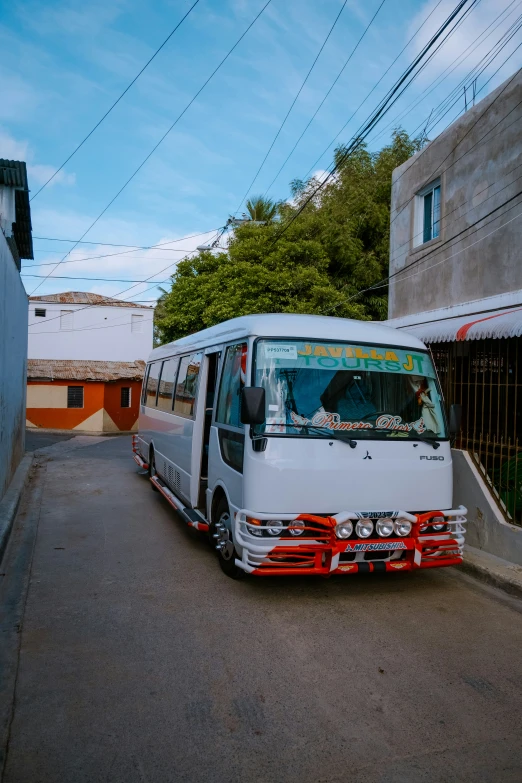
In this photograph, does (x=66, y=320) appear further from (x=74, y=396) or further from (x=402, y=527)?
(x=402, y=527)

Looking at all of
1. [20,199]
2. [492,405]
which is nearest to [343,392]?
[492,405]

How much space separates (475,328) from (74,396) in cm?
2669

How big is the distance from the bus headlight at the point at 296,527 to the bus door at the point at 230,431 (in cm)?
59

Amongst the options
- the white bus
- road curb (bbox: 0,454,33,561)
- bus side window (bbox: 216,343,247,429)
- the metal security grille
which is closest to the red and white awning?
the metal security grille

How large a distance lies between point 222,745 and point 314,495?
2.39 meters

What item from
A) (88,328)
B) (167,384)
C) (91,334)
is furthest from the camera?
(91,334)

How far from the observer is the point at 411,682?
4020 millimetres

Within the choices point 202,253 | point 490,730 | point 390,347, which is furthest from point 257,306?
point 490,730

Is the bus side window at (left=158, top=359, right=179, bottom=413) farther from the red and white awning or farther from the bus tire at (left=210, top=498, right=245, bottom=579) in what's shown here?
the red and white awning

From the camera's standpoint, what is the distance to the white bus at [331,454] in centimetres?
529

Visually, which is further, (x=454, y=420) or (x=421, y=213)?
(x=421, y=213)

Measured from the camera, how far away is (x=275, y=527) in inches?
207

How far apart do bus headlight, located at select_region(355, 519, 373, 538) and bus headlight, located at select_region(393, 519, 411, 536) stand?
0.81 ft

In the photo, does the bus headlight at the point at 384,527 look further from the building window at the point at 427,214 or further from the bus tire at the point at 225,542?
the building window at the point at 427,214
